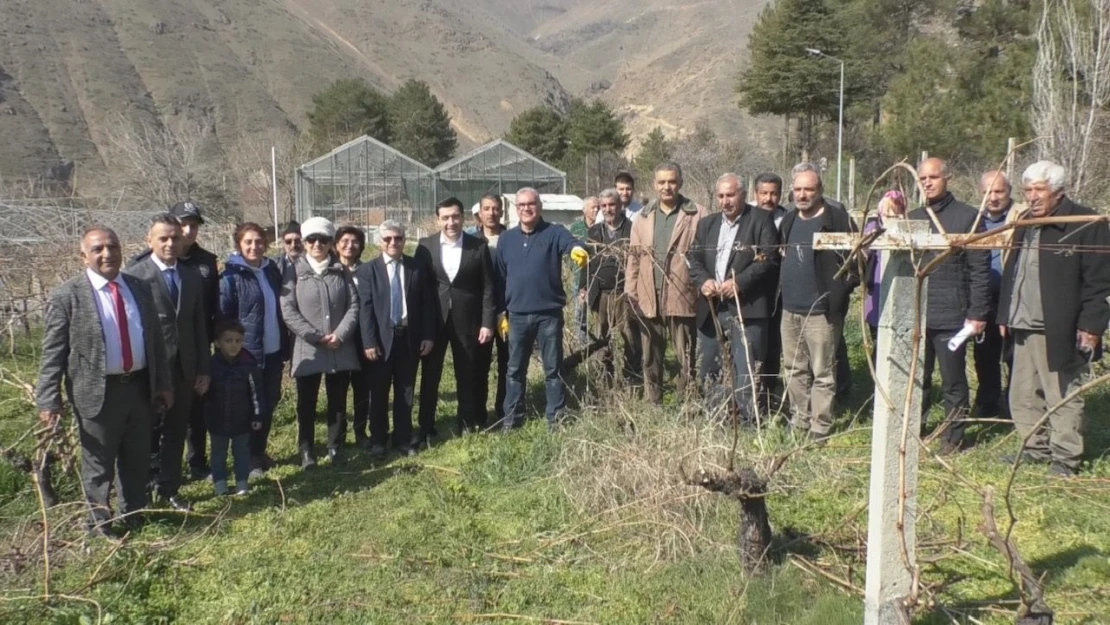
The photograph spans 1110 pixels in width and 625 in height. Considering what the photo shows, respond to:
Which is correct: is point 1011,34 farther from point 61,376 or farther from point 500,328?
point 61,376

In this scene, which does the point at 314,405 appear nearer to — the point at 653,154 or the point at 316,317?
the point at 316,317

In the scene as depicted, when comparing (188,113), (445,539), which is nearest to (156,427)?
(445,539)

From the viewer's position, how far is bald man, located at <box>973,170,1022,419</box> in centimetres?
596

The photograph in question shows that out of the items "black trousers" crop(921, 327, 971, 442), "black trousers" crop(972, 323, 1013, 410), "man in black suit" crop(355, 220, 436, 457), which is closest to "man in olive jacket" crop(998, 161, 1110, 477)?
"black trousers" crop(921, 327, 971, 442)

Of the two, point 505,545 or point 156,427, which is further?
point 156,427

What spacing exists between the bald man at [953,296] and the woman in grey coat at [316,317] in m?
4.04

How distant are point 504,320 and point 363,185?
2465 cm

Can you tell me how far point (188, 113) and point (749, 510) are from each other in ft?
214

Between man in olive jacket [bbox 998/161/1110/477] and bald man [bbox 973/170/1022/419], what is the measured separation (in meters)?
0.91

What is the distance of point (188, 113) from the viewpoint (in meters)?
60.7

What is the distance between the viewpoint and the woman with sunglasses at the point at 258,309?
570 centimetres

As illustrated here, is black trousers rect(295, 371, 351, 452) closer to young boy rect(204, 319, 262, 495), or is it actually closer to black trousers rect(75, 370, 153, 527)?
young boy rect(204, 319, 262, 495)

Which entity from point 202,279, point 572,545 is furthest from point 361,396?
A: point 572,545

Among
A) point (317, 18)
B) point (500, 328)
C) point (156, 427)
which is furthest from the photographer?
point (317, 18)
